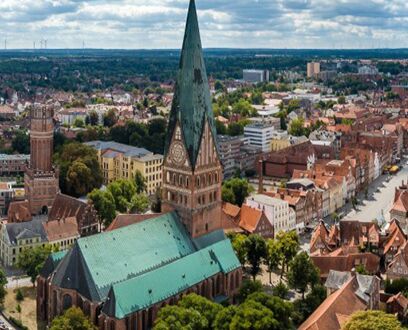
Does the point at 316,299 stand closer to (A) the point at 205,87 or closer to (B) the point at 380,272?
(B) the point at 380,272

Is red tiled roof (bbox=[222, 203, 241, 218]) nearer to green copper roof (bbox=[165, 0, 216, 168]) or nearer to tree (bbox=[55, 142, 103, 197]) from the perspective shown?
tree (bbox=[55, 142, 103, 197])

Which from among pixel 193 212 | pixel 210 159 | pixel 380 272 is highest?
pixel 210 159

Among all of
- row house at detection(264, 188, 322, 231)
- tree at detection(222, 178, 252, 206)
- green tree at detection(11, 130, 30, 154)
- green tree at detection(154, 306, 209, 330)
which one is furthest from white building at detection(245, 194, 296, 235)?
green tree at detection(11, 130, 30, 154)

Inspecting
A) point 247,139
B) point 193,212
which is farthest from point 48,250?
point 247,139

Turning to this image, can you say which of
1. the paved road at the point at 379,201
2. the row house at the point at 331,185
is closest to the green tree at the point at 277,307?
the paved road at the point at 379,201

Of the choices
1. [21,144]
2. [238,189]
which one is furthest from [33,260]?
[21,144]

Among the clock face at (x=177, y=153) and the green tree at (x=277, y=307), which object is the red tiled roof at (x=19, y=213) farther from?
the green tree at (x=277, y=307)
